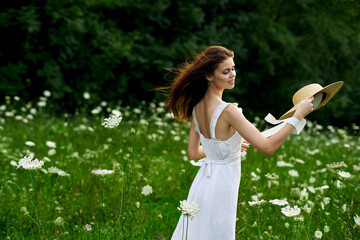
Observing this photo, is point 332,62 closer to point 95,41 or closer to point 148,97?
→ point 148,97

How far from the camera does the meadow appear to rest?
2.68 meters

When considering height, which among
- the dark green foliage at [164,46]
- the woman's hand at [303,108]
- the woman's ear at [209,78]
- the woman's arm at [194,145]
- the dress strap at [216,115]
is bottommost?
the dark green foliage at [164,46]

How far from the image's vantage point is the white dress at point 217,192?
2.35 metres

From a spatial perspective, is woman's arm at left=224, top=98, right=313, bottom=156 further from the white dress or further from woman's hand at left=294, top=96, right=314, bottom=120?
the white dress

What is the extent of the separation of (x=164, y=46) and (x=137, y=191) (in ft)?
31.9

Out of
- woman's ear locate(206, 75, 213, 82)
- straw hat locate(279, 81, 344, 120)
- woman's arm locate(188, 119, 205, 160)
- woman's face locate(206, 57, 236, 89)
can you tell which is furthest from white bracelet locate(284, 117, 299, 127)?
woman's arm locate(188, 119, 205, 160)

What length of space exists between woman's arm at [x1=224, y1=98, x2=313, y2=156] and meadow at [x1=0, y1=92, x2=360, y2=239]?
0.39 metres

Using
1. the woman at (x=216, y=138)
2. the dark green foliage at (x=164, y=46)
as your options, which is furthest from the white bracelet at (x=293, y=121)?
the dark green foliage at (x=164, y=46)

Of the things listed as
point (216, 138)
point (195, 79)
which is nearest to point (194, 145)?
point (216, 138)

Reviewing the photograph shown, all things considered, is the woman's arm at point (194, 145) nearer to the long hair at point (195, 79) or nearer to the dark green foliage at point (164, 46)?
the long hair at point (195, 79)

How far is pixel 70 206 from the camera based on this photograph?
3.61 m

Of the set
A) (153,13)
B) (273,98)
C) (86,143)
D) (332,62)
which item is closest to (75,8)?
(153,13)

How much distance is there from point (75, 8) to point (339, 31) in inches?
353

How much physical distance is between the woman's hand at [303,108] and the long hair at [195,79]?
1.74ft
